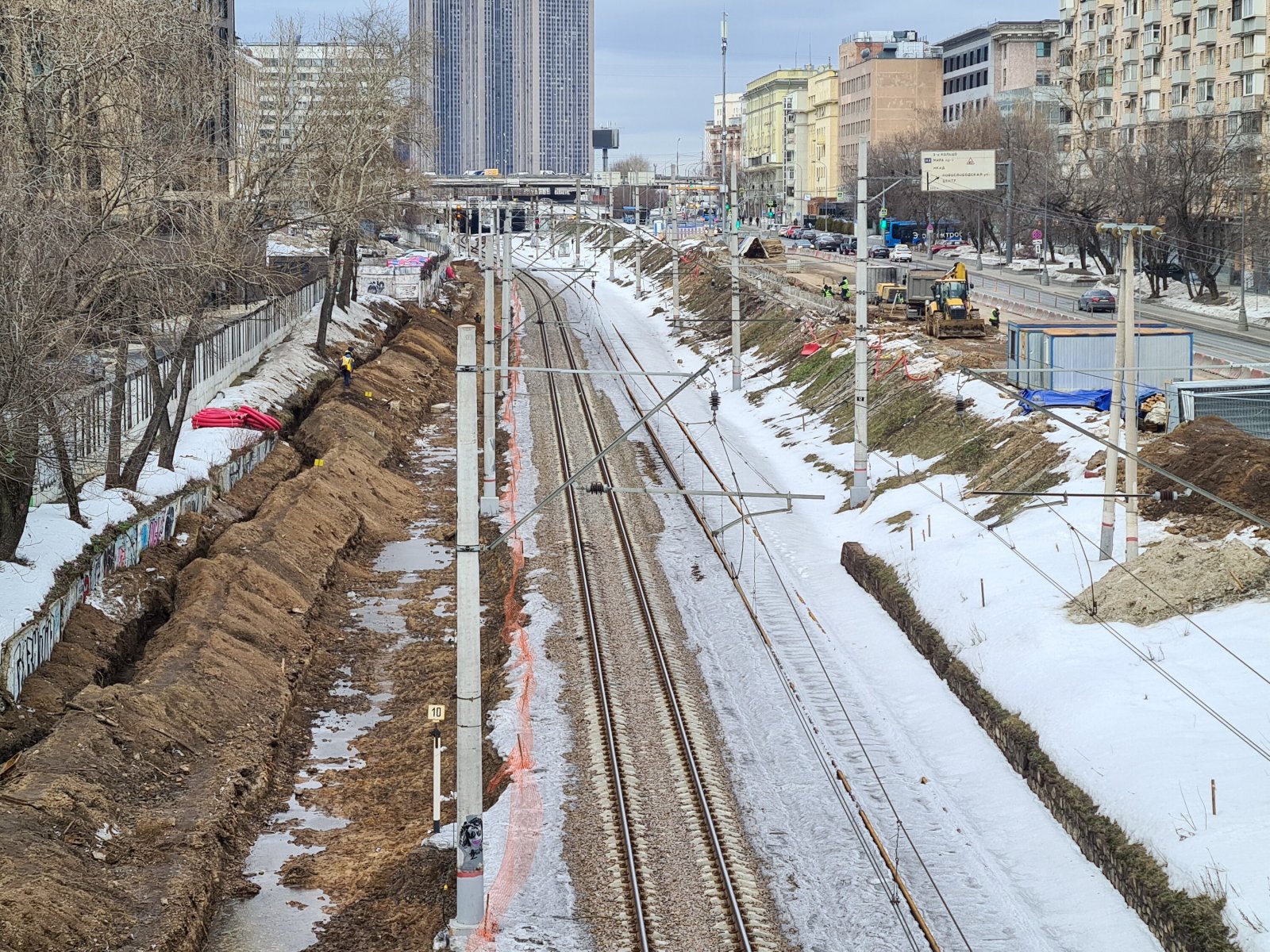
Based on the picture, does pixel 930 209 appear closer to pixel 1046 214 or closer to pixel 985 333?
pixel 1046 214

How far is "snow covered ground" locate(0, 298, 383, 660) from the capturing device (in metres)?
23.3

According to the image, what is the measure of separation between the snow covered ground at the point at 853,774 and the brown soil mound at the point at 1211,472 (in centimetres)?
558

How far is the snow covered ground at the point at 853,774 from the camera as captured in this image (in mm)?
17078

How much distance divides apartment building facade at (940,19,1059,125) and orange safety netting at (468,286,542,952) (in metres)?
101

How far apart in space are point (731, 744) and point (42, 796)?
948 centimetres

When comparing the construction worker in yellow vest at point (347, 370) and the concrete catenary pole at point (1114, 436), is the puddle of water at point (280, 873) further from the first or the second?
the construction worker in yellow vest at point (347, 370)

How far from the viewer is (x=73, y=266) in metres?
23.5

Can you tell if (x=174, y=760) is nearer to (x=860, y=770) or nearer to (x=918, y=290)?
(x=860, y=770)

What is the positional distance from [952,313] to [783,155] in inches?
5494

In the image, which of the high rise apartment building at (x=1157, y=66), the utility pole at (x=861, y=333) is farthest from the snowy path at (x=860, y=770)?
the high rise apartment building at (x=1157, y=66)

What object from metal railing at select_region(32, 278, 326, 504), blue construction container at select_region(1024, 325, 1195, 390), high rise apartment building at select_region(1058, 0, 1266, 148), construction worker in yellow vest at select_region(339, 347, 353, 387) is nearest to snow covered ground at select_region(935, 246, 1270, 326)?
high rise apartment building at select_region(1058, 0, 1266, 148)

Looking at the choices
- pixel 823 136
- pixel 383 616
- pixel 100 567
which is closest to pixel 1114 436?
pixel 383 616

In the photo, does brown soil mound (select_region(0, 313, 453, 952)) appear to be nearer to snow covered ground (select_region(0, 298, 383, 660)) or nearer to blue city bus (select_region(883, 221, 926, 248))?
snow covered ground (select_region(0, 298, 383, 660))

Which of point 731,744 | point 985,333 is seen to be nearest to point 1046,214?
point 985,333
